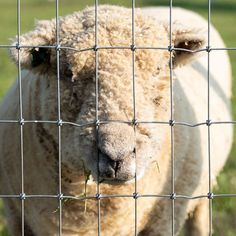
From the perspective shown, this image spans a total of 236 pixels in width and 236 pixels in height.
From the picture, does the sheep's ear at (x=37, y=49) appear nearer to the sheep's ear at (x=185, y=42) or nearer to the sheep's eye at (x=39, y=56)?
the sheep's eye at (x=39, y=56)

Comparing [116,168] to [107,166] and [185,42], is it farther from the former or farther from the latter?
[185,42]

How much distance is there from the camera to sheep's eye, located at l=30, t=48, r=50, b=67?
15.0 feet

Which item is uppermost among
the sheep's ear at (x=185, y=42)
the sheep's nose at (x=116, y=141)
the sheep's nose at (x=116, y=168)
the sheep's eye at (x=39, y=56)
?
the sheep's ear at (x=185, y=42)

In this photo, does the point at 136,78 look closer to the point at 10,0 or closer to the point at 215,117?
the point at 215,117

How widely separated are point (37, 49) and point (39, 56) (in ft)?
0.21

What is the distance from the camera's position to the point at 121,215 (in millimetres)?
4918

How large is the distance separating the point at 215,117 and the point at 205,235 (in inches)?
46.9

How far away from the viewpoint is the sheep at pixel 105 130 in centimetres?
416

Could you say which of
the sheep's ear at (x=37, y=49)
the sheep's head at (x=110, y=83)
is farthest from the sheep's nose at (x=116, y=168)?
the sheep's ear at (x=37, y=49)

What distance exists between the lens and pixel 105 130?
4031mm

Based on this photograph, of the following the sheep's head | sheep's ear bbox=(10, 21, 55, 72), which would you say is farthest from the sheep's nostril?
sheep's ear bbox=(10, 21, 55, 72)

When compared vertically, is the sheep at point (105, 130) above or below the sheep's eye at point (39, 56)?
below

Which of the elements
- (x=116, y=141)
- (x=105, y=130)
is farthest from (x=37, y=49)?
(x=116, y=141)

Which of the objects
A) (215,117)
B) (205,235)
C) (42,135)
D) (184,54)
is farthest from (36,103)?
(205,235)
